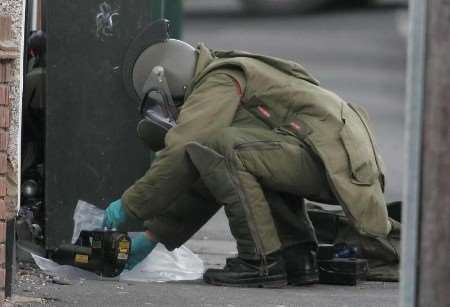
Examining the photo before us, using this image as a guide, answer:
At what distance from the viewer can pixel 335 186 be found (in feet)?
18.3

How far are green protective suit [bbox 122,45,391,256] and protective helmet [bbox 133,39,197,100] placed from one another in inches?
2.3

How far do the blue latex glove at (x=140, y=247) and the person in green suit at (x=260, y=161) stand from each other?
0.44ft

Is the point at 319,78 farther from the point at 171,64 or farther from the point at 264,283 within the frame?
the point at 264,283

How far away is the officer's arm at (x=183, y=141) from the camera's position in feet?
18.5

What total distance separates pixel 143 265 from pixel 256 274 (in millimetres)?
628

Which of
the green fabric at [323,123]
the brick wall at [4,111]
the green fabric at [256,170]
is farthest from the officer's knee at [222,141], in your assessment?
the brick wall at [4,111]

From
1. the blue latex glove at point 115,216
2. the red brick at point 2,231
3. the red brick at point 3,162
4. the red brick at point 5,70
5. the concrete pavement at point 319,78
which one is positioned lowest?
the concrete pavement at point 319,78

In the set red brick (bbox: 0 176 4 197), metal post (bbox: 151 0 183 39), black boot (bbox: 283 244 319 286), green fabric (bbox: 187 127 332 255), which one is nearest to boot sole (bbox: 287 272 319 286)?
black boot (bbox: 283 244 319 286)

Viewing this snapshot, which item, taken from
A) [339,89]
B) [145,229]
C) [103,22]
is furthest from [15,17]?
[339,89]

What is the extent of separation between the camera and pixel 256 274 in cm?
575

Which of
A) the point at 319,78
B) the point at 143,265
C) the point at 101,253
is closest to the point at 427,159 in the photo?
the point at 101,253

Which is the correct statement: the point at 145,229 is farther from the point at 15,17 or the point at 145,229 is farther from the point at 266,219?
the point at 15,17

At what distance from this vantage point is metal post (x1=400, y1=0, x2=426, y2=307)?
3.52m

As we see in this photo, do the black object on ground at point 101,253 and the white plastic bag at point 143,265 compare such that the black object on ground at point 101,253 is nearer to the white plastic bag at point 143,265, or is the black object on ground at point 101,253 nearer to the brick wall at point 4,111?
the white plastic bag at point 143,265
